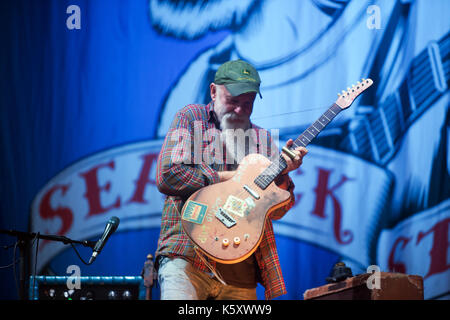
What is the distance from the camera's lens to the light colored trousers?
110 inches

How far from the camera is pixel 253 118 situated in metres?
4.67

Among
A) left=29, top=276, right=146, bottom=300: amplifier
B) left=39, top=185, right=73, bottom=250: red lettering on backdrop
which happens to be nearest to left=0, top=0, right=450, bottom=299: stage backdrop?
left=39, top=185, right=73, bottom=250: red lettering on backdrop

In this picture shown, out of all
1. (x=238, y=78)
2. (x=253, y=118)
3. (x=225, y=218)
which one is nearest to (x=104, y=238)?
(x=225, y=218)

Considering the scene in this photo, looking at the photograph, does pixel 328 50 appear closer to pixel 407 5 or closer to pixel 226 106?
pixel 407 5

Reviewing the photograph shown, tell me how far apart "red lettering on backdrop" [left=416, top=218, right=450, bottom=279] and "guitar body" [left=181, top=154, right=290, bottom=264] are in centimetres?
225

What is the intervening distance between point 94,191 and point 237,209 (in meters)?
1.97

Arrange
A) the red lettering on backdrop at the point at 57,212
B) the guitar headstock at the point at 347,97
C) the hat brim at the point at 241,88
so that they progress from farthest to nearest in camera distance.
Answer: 1. the red lettering on backdrop at the point at 57,212
2. the guitar headstock at the point at 347,97
3. the hat brim at the point at 241,88

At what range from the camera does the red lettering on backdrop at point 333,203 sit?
4.64 m

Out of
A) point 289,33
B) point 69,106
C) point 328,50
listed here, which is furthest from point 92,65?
point 328,50

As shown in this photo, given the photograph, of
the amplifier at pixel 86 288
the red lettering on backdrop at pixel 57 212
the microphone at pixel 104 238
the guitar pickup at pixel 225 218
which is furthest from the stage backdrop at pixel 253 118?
the guitar pickup at pixel 225 218

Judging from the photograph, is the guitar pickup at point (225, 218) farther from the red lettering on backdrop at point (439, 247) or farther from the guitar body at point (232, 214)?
the red lettering on backdrop at point (439, 247)

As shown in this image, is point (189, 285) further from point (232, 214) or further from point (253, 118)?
point (253, 118)

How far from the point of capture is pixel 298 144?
3.19m

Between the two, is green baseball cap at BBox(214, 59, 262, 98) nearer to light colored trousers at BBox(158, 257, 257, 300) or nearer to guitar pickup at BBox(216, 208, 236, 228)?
guitar pickup at BBox(216, 208, 236, 228)
